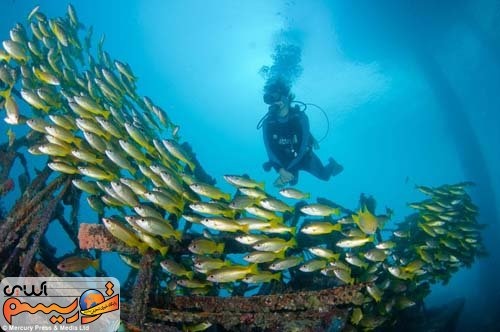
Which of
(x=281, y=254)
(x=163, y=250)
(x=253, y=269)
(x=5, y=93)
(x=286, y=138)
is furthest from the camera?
(x=286, y=138)

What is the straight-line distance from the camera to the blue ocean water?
24141 millimetres

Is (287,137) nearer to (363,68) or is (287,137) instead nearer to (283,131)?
(283,131)

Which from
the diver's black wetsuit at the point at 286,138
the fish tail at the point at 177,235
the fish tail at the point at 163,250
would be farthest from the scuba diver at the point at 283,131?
the fish tail at the point at 163,250

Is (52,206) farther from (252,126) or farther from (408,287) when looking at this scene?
(252,126)

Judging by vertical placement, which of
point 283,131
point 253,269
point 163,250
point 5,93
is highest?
point 283,131

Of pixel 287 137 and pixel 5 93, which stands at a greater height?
pixel 287 137

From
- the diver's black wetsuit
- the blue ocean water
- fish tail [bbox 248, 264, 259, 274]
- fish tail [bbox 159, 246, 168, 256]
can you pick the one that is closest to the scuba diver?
the diver's black wetsuit

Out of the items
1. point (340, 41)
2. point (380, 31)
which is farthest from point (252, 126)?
point (380, 31)

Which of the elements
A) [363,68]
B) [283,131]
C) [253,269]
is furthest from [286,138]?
[363,68]

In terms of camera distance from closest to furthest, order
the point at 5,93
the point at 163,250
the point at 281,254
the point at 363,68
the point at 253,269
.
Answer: the point at 163,250 < the point at 253,269 < the point at 281,254 < the point at 5,93 < the point at 363,68

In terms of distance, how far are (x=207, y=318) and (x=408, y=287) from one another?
3755mm

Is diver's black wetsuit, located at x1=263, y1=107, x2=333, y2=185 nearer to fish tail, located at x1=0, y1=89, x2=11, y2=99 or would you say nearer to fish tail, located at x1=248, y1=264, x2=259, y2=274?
fish tail, located at x1=248, y1=264, x2=259, y2=274

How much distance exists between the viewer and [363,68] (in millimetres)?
36125

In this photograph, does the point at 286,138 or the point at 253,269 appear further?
the point at 286,138
